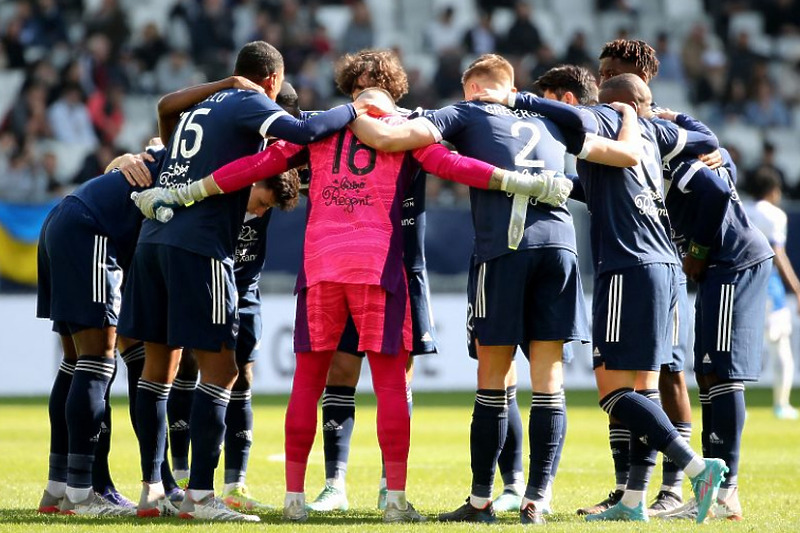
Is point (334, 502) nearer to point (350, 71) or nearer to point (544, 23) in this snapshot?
point (350, 71)

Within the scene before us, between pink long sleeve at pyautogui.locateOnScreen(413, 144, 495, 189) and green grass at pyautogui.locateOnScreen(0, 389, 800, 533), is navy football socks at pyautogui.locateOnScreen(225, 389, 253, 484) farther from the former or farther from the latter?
pink long sleeve at pyautogui.locateOnScreen(413, 144, 495, 189)

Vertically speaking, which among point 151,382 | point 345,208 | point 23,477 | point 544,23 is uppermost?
point 544,23

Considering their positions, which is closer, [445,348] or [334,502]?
[334,502]

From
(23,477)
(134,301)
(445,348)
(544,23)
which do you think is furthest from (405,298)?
(544,23)

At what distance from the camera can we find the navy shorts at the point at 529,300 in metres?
6.36

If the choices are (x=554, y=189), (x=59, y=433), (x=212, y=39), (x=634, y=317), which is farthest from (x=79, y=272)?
(x=212, y=39)

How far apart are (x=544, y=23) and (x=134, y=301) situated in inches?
741

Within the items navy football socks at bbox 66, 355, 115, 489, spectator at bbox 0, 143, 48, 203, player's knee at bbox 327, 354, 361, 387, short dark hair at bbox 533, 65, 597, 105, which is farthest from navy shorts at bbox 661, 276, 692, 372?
spectator at bbox 0, 143, 48, 203

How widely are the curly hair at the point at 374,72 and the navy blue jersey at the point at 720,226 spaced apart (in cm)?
168

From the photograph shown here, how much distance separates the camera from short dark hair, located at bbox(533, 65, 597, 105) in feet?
24.0

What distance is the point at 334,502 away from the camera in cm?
714

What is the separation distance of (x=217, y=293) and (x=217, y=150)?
76 cm

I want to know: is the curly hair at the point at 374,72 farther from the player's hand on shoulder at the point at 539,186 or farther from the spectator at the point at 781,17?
the spectator at the point at 781,17

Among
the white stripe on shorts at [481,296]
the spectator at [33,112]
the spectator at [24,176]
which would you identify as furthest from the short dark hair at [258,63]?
the spectator at [33,112]
